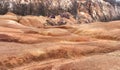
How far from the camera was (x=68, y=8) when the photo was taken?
76688 mm

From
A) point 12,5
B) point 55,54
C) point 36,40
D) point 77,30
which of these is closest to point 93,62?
point 55,54

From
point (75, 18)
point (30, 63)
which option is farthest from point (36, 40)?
point (75, 18)

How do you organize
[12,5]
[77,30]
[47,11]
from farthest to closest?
[47,11] → [12,5] → [77,30]

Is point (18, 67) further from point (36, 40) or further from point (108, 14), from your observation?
point (108, 14)

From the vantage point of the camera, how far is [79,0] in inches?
3204

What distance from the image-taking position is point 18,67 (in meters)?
18.6

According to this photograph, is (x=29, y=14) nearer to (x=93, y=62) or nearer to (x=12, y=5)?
(x=12, y=5)

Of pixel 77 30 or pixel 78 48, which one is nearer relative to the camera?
pixel 78 48

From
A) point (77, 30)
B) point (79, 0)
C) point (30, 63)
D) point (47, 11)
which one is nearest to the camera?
point (30, 63)

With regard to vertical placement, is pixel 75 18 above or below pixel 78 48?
below

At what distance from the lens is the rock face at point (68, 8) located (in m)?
69.3

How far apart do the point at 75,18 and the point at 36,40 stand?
48.4 meters

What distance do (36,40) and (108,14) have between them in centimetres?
6087

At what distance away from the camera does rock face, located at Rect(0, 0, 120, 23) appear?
69.3 m
